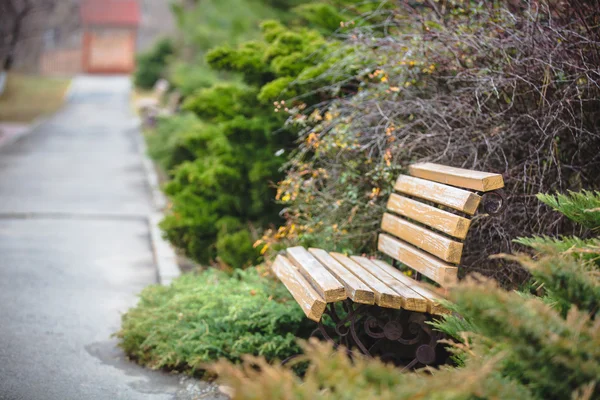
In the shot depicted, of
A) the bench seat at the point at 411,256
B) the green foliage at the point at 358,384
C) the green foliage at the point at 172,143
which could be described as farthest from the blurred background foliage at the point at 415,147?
the green foliage at the point at 172,143

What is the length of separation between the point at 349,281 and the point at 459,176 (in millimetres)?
821

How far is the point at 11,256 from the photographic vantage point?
6562mm

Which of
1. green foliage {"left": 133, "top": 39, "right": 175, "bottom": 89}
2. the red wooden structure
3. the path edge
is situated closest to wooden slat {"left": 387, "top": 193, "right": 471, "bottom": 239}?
the path edge

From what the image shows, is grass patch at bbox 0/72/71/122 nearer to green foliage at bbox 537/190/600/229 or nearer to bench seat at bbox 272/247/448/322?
bench seat at bbox 272/247/448/322

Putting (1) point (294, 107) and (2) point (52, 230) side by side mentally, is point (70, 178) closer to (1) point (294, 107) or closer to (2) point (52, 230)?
(2) point (52, 230)

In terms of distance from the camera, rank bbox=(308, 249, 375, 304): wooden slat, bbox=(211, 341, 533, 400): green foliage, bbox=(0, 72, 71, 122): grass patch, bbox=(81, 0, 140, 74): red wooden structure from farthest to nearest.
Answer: bbox=(81, 0, 140, 74): red wooden structure < bbox=(0, 72, 71, 122): grass patch < bbox=(308, 249, 375, 304): wooden slat < bbox=(211, 341, 533, 400): green foliage

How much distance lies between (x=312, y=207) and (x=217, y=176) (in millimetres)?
1271

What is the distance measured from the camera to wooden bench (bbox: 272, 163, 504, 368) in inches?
135

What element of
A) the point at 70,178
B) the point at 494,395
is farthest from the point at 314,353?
the point at 70,178

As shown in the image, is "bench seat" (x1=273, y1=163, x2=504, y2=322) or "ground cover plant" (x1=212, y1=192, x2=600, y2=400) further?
"bench seat" (x1=273, y1=163, x2=504, y2=322)

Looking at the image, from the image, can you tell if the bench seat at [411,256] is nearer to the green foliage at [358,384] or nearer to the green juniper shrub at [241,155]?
the green foliage at [358,384]

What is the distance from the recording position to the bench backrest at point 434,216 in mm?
3518

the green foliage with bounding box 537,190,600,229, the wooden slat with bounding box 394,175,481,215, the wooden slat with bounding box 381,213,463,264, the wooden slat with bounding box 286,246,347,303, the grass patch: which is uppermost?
the green foliage with bounding box 537,190,600,229

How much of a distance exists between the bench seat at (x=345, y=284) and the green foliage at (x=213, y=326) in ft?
1.02
